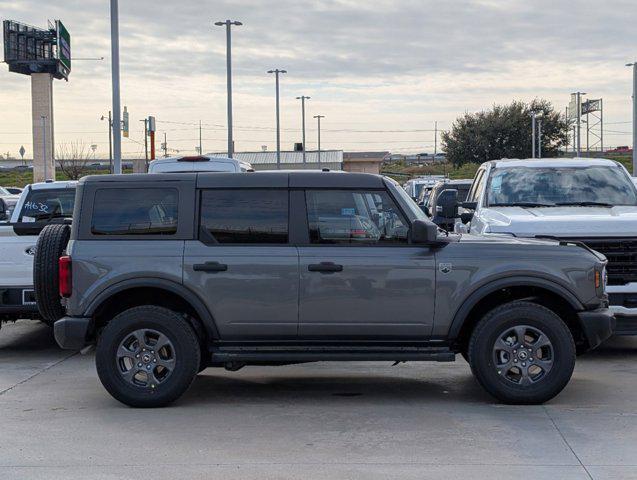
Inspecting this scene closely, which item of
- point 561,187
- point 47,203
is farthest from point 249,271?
point 47,203

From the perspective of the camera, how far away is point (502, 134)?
268 feet

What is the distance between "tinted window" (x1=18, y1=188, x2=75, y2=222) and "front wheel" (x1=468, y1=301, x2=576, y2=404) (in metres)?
7.18

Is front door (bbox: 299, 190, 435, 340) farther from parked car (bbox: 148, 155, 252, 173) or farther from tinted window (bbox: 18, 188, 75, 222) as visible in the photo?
parked car (bbox: 148, 155, 252, 173)

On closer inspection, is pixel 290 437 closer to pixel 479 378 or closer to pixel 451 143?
pixel 479 378

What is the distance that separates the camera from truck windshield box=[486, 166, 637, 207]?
11.9 m

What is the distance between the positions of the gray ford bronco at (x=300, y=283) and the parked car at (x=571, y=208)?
2.13m

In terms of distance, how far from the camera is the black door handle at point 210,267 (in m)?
8.05

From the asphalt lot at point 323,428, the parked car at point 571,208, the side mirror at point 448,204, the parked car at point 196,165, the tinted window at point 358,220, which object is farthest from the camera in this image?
the parked car at point 196,165

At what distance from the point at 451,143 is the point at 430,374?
2889 inches

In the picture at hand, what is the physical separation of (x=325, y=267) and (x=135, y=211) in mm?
1682

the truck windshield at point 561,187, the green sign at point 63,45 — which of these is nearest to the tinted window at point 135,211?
the truck windshield at point 561,187

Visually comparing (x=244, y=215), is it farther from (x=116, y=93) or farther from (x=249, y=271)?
(x=116, y=93)

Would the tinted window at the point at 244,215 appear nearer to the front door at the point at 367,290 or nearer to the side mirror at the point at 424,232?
the front door at the point at 367,290

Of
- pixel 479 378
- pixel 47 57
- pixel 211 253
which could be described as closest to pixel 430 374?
pixel 479 378
